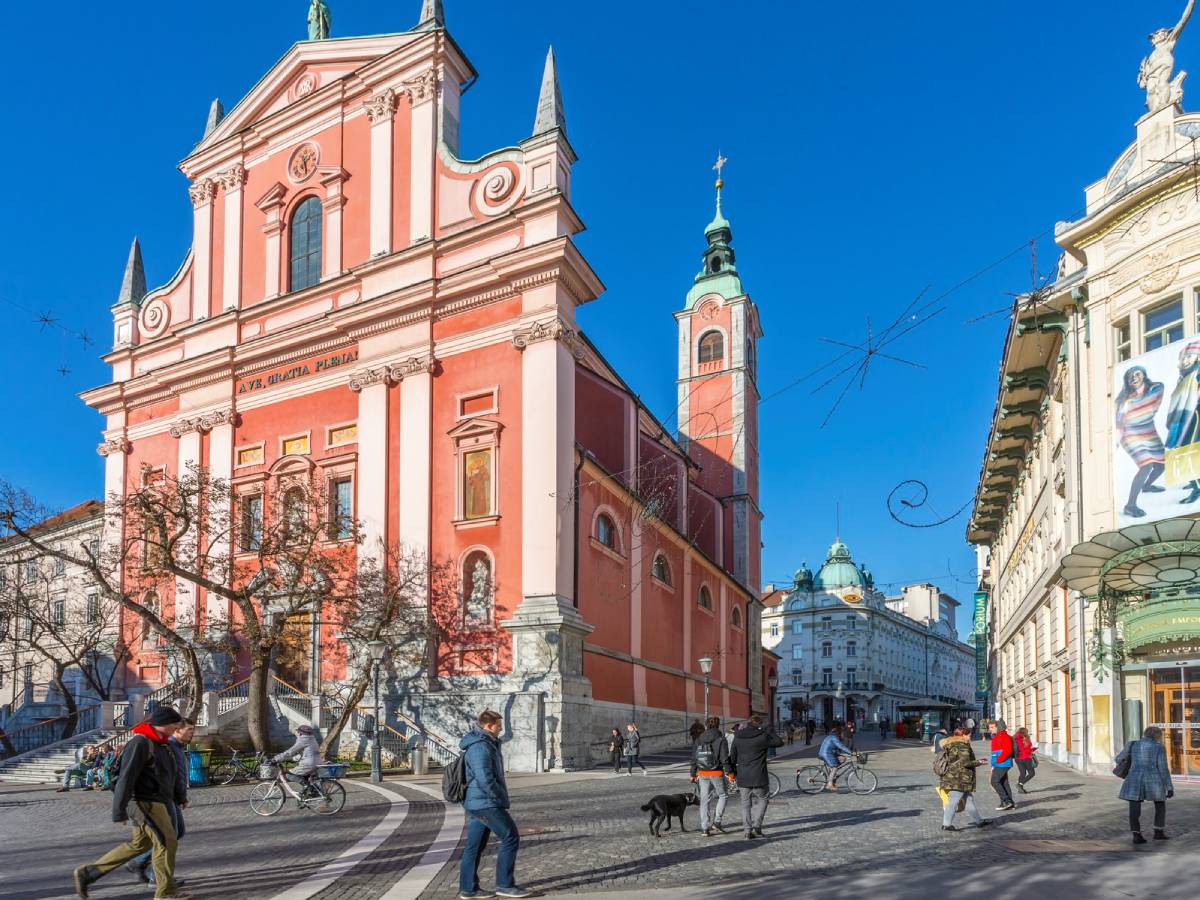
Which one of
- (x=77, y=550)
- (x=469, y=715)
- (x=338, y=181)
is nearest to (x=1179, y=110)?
(x=469, y=715)

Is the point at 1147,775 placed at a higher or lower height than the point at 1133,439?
lower

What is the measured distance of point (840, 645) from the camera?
107 m

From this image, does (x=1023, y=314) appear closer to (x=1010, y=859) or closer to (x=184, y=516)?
(x=1010, y=859)

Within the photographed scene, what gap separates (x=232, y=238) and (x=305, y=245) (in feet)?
9.88

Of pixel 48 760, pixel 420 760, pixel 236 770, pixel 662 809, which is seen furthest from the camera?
pixel 48 760

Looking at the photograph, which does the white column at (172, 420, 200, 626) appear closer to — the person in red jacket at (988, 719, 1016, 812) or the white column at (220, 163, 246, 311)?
the white column at (220, 163, 246, 311)

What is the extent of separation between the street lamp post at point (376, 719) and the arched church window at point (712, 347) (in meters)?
29.7

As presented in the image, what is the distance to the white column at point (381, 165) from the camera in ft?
96.6

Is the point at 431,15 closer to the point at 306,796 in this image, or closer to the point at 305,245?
the point at 305,245

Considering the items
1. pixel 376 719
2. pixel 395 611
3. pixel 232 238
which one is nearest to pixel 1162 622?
pixel 376 719

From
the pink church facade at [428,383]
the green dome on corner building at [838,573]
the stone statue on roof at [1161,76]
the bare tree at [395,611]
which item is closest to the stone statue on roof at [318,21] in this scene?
the pink church facade at [428,383]

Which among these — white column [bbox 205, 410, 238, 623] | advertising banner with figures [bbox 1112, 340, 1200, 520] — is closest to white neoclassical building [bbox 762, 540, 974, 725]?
white column [bbox 205, 410, 238, 623]

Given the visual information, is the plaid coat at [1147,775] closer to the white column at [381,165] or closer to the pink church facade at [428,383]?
the pink church facade at [428,383]

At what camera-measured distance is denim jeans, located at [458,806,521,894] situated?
800cm
